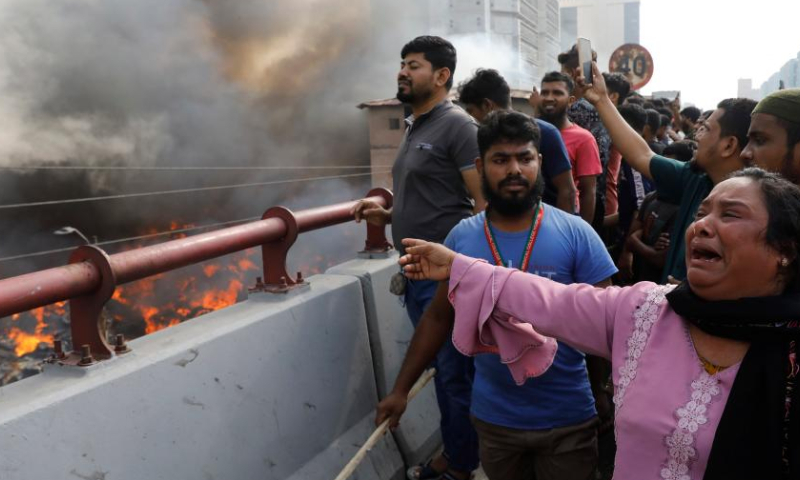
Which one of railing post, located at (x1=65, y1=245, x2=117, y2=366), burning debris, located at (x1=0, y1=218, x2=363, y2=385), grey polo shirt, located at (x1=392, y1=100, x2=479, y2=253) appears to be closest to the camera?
railing post, located at (x1=65, y1=245, x2=117, y2=366)

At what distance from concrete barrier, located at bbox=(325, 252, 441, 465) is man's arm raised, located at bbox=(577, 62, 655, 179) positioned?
141 centimetres

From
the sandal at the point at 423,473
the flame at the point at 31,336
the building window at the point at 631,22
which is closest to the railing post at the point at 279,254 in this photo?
the sandal at the point at 423,473

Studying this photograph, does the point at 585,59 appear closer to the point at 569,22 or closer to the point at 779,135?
the point at 779,135

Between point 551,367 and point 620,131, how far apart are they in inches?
53.2

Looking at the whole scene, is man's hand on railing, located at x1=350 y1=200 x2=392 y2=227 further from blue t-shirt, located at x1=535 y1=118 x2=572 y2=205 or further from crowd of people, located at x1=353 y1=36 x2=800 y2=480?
blue t-shirt, located at x1=535 y1=118 x2=572 y2=205

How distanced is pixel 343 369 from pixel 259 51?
57.2ft

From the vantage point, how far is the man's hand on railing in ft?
12.1

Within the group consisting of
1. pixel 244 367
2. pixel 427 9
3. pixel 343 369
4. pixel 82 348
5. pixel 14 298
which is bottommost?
pixel 343 369

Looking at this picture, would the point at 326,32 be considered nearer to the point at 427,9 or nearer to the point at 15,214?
the point at 15,214

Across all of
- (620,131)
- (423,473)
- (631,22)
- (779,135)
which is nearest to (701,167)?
(779,135)

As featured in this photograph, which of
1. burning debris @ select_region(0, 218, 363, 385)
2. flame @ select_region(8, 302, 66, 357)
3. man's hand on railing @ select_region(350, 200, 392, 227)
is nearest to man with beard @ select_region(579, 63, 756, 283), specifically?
man's hand on railing @ select_region(350, 200, 392, 227)

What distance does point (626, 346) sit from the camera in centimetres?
171

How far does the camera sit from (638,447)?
1.61m

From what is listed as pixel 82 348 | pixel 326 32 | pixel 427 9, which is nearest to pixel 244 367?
pixel 82 348
